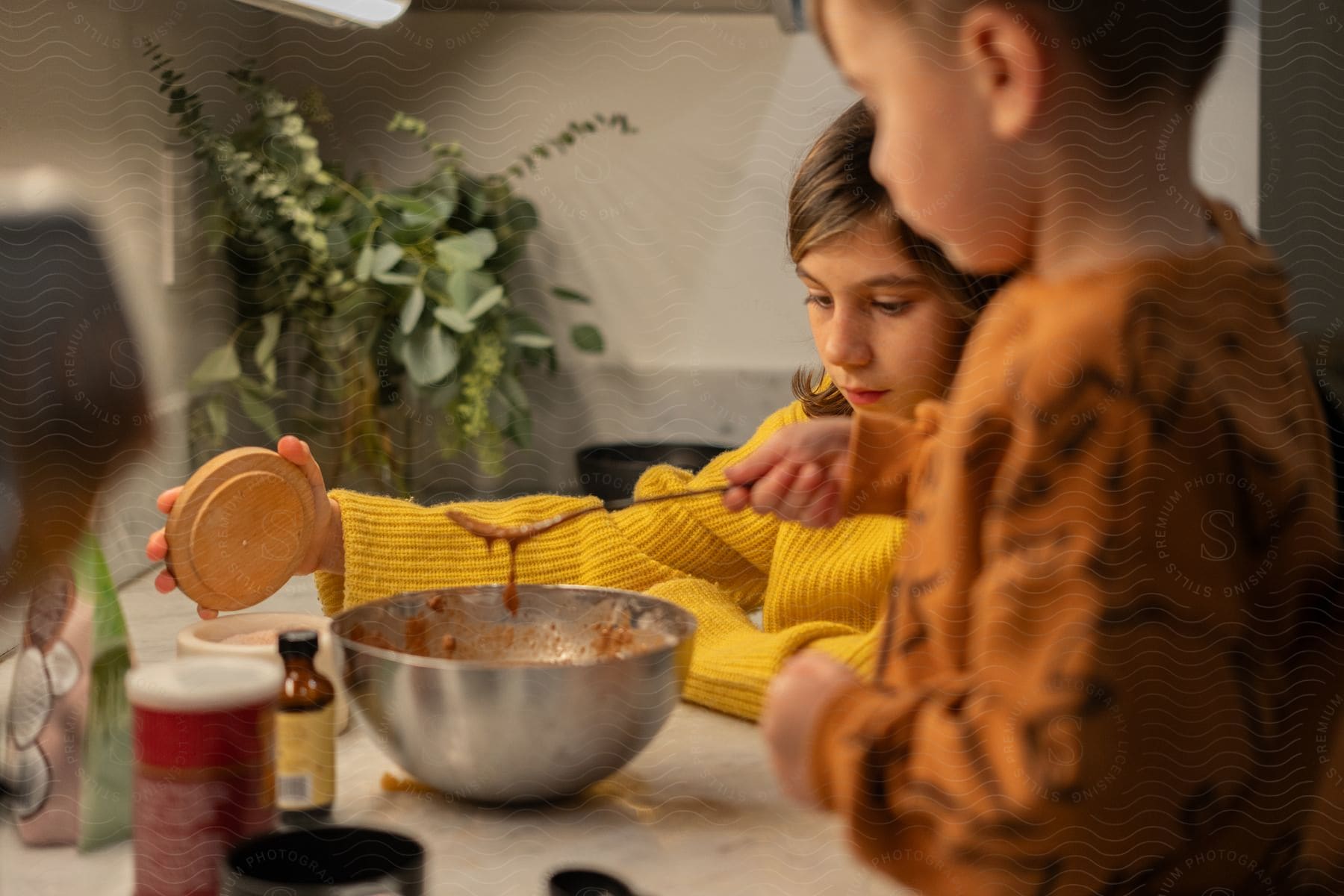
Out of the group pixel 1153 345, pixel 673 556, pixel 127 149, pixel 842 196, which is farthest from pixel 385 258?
pixel 1153 345

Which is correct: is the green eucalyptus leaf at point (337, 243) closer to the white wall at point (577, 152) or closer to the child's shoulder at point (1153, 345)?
the white wall at point (577, 152)

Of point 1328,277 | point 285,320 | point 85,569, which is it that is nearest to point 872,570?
point 1328,277

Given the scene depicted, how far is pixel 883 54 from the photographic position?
12.9 inches

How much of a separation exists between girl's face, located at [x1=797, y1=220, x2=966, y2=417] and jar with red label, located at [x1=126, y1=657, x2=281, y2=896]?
0.76 ft

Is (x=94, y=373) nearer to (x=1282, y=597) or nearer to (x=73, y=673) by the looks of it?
(x=73, y=673)

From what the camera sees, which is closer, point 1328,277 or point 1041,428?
point 1041,428

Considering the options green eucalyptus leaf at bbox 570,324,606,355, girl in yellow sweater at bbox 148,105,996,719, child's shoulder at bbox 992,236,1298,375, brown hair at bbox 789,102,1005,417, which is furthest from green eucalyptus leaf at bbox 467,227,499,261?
child's shoulder at bbox 992,236,1298,375

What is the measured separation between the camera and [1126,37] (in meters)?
0.31

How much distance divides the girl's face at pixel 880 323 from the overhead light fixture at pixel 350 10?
22cm

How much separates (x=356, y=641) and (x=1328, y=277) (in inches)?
14.6

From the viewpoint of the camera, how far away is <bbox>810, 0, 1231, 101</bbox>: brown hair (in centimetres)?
31

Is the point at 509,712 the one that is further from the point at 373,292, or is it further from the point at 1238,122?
the point at 373,292

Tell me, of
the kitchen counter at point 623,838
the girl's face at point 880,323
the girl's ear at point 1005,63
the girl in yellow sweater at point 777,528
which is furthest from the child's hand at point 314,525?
the girl's ear at point 1005,63

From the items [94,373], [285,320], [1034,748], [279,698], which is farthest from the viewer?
[285,320]
